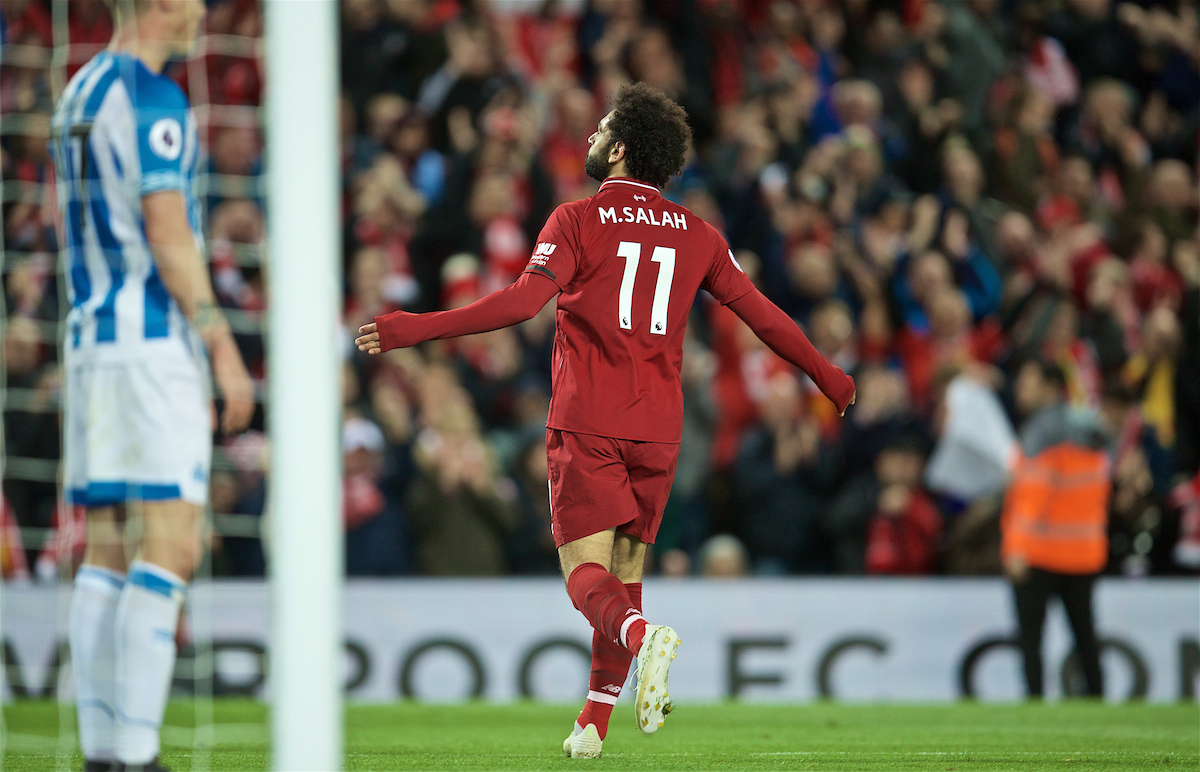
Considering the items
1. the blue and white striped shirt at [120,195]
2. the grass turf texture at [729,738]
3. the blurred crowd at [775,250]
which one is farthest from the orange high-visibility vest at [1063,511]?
the blue and white striped shirt at [120,195]

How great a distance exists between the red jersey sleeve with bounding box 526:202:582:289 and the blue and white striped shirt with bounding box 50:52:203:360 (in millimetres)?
1047

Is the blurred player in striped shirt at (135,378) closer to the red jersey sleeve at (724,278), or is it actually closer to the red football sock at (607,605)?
the red football sock at (607,605)

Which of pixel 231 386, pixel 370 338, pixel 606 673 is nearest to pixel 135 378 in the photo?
pixel 231 386

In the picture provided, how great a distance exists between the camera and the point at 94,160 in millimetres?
4059

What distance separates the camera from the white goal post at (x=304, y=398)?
2777mm

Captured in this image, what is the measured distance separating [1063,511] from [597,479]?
17.0 feet

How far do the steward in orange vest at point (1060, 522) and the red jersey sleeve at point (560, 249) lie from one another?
16.7ft

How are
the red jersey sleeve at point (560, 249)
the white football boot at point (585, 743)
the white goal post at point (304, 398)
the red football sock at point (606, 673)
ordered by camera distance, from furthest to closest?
the white football boot at point (585, 743) → the red football sock at point (606, 673) → the red jersey sleeve at point (560, 249) → the white goal post at point (304, 398)

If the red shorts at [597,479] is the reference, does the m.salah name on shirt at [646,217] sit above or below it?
above

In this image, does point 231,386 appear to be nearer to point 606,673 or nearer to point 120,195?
point 120,195

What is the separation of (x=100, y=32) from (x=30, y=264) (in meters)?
2.67

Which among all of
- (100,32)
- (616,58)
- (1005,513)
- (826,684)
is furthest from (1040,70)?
(100,32)

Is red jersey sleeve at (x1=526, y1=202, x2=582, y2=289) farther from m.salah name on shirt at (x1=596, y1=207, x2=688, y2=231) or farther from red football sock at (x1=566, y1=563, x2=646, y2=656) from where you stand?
red football sock at (x1=566, y1=563, x2=646, y2=656)

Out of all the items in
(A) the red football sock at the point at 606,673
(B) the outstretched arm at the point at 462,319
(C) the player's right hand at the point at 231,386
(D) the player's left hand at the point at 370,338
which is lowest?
(A) the red football sock at the point at 606,673
